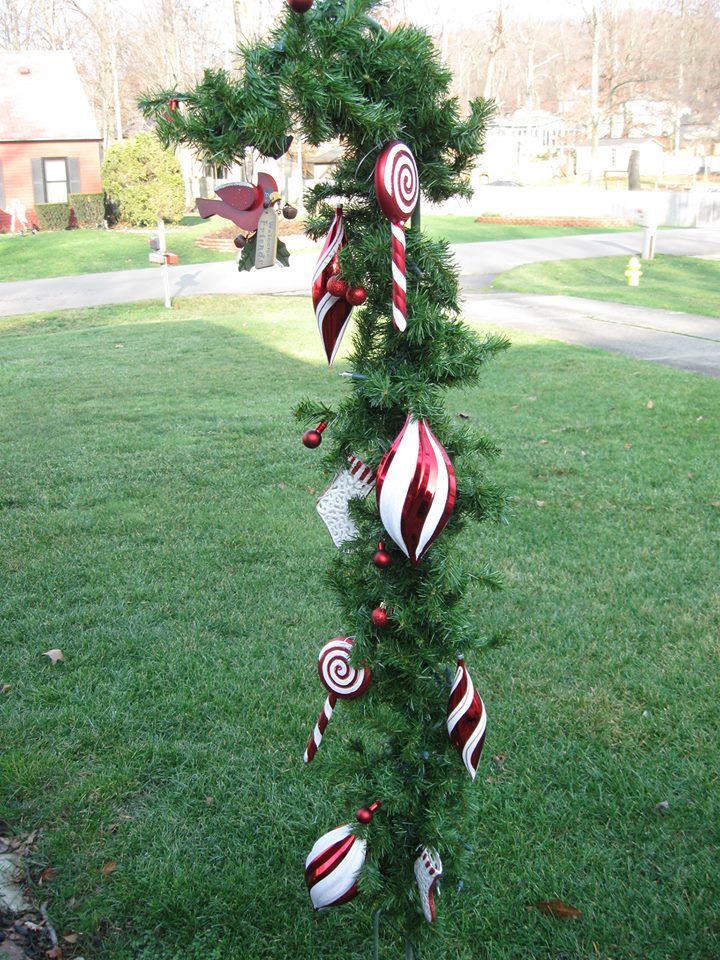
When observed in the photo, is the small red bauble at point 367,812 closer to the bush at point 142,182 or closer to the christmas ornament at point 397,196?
the christmas ornament at point 397,196

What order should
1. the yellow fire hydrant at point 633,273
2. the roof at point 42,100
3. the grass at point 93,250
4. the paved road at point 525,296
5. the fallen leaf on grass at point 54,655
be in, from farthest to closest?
1. the roof at point 42,100
2. the grass at point 93,250
3. the yellow fire hydrant at point 633,273
4. the paved road at point 525,296
5. the fallen leaf on grass at point 54,655

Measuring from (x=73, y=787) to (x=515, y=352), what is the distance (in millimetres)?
8531

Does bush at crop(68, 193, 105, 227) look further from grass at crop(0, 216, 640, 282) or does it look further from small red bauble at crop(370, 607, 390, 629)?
small red bauble at crop(370, 607, 390, 629)

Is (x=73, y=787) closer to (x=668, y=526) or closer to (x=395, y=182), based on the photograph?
(x=395, y=182)

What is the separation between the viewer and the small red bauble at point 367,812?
213 cm

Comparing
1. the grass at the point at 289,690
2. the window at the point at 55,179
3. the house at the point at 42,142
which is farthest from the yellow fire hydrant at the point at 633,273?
the window at the point at 55,179

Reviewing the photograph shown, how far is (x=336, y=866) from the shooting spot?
2213mm

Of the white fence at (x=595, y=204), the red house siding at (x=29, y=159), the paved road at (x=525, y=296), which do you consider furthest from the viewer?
the white fence at (x=595, y=204)

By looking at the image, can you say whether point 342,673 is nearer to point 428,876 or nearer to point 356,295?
point 428,876

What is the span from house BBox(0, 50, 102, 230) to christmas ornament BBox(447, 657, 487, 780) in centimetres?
3132

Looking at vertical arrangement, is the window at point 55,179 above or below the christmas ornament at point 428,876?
above

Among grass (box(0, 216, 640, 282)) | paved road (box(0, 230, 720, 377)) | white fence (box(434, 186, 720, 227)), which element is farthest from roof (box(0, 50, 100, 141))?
white fence (box(434, 186, 720, 227))

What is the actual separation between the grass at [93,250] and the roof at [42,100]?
5849mm

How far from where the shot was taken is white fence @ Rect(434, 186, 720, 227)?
35906 mm
